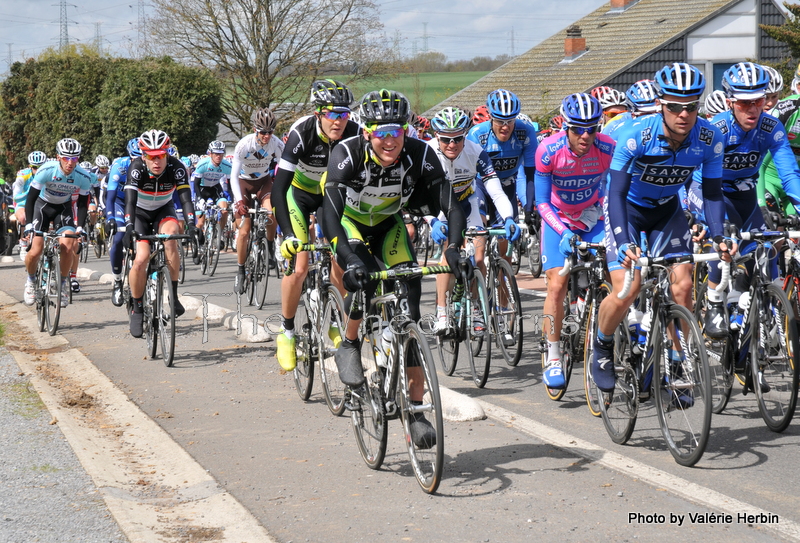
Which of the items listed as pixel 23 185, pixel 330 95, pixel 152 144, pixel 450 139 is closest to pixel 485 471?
pixel 330 95

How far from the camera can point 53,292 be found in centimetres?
1139

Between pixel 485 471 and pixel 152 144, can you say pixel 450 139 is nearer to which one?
pixel 152 144

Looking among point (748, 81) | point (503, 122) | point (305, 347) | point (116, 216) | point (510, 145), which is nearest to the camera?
point (748, 81)

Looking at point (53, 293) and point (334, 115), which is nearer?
point (334, 115)

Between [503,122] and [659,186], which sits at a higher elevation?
[503,122]

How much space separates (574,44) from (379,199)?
124ft

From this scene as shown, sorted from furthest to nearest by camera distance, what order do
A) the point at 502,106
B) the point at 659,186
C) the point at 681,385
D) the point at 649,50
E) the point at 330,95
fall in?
1. the point at 649,50
2. the point at 502,106
3. the point at 330,95
4. the point at 659,186
5. the point at 681,385

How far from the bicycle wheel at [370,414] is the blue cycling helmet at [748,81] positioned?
126 inches

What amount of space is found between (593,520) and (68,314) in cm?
Answer: 997

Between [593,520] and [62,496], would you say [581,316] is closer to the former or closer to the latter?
[593,520]

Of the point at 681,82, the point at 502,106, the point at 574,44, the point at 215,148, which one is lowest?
the point at 681,82

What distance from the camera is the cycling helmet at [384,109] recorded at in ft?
17.4

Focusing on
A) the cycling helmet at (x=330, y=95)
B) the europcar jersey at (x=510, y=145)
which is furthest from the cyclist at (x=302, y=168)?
the europcar jersey at (x=510, y=145)

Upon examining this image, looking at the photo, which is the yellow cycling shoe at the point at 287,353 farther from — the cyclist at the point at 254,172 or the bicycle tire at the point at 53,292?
the bicycle tire at the point at 53,292
